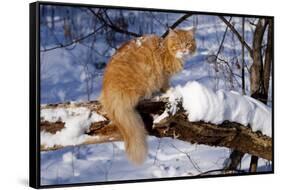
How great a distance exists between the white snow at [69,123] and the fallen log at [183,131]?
0.02 m

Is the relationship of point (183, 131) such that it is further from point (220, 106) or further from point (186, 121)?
point (220, 106)

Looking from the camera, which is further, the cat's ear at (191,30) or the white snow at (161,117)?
the cat's ear at (191,30)

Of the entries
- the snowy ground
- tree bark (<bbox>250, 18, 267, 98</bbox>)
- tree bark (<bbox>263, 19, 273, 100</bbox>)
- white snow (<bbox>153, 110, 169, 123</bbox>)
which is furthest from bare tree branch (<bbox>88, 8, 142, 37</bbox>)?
tree bark (<bbox>263, 19, 273, 100</bbox>)

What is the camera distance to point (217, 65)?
4.98m

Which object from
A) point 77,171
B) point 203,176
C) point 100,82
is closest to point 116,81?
point 100,82

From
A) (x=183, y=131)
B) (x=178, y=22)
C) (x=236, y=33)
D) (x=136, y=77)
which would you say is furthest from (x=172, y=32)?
(x=183, y=131)

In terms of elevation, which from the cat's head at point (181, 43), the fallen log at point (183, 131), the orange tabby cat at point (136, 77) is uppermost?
the cat's head at point (181, 43)

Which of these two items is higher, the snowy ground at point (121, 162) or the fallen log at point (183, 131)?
the fallen log at point (183, 131)

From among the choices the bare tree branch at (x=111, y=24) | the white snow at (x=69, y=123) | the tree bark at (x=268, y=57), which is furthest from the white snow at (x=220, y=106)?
the white snow at (x=69, y=123)

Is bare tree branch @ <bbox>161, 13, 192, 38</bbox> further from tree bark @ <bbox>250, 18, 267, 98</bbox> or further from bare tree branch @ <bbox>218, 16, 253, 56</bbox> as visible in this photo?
tree bark @ <bbox>250, 18, 267, 98</bbox>

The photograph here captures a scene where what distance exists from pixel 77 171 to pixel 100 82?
0.55 meters

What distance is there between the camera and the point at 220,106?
16.3 ft

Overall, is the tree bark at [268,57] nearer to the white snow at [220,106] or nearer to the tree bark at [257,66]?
the tree bark at [257,66]

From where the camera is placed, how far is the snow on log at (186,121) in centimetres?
445
